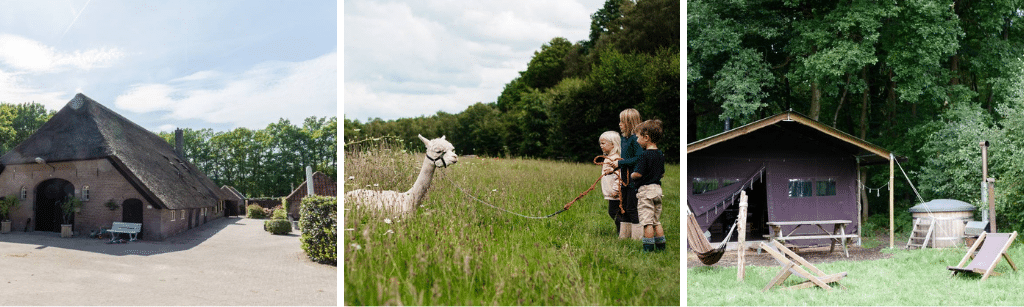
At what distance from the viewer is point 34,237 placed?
5.94 meters

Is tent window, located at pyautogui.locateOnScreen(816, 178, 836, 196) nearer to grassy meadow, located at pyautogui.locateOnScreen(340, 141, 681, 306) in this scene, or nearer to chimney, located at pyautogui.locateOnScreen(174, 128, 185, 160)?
grassy meadow, located at pyautogui.locateOnScreen(340, 141, 681, 306)

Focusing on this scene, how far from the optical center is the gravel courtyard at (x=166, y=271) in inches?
217

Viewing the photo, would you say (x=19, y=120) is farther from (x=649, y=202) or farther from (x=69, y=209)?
(x=649, y=202)

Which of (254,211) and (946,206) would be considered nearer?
(254,211)

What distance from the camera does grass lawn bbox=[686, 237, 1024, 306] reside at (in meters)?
6.27

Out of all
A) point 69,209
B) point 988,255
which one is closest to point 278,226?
point 69,209

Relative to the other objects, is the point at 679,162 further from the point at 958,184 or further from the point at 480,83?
the point at 958,184

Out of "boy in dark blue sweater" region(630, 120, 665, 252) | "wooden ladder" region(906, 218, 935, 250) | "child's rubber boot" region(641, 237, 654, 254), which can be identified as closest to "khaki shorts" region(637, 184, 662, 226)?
"boy in dark blue sweater" region(630, 120, 665, 252)

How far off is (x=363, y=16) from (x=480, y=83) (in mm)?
968

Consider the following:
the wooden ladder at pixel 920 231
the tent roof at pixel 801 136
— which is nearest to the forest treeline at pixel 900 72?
the tent roof at pixel 801 136

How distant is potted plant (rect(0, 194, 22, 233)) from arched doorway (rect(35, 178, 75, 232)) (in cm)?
26

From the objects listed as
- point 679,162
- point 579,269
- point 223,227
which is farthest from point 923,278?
point 223,227

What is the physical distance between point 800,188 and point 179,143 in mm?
8970

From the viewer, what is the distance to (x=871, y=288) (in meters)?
7.00
